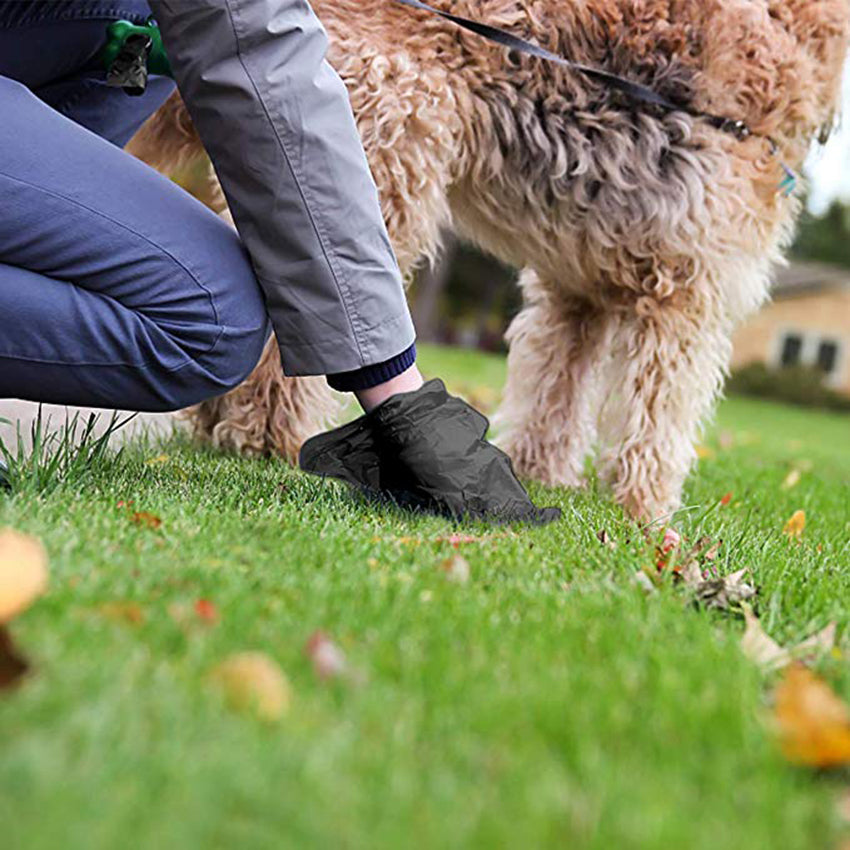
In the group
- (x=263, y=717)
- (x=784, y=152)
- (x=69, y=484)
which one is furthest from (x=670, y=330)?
(x=263, y=717)

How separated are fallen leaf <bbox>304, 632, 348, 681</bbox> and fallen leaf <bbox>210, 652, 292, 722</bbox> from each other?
61 mm

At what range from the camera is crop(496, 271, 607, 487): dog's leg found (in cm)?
421

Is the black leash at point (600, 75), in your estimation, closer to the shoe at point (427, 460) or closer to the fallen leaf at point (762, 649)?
the shoe at point (427, 460)

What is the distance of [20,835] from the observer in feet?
3.12

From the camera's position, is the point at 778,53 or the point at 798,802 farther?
the point at 778,53

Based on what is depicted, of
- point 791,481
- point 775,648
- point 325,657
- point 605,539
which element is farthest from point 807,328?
point 325,657

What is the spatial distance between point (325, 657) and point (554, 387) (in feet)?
9.83

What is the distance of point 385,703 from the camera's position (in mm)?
1328

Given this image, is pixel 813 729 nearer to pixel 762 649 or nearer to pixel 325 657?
pixel 762 649

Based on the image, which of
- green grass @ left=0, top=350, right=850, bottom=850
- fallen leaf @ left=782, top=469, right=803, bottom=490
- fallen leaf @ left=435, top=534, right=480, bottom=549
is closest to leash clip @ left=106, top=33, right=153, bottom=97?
green grass @ left=0, top=350, right=850, bottom=850

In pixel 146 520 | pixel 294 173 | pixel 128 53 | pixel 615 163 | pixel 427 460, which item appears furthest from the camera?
pixel 615 163

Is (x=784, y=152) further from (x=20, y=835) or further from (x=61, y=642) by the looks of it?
(x=20, y=835)

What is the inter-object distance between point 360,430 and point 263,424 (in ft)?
3.45

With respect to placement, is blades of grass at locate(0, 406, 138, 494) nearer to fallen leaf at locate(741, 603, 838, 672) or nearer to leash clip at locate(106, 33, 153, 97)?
leash clip at locate(106, 33, 153, 97)
